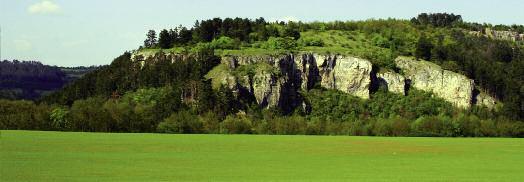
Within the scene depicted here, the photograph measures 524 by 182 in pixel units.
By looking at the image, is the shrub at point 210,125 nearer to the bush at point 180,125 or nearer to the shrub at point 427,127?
the bush at point 180,125

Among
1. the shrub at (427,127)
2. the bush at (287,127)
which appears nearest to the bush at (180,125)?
the bush at (287,127)

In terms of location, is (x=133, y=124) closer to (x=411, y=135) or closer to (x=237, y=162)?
(x=411, y=135)

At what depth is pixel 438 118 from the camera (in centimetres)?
18875

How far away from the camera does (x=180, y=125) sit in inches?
7106

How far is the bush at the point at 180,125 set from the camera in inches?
7047

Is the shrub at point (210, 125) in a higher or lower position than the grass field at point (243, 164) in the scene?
lower

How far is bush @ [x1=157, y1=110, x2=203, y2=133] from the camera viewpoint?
179 metres

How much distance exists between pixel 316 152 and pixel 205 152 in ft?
47.7

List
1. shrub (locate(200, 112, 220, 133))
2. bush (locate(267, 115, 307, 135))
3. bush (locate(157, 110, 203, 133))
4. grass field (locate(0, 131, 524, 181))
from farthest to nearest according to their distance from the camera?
bush (locate(267, 115, 307, 135)) → shrub (locate(200, 112, 220, 133)) → bush (locate(157, 110, 203, 133)) → grass field (locate(0, 131, 524, 181))

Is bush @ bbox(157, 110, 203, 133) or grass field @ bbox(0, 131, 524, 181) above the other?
grass field @ bbox(0, 131, 524, 181)

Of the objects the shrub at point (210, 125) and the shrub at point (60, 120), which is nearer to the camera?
the shrub at point (60, 120)

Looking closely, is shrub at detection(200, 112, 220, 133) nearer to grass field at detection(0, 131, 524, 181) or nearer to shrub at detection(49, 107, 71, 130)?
shrub at detection(49, 107, 71, 130)

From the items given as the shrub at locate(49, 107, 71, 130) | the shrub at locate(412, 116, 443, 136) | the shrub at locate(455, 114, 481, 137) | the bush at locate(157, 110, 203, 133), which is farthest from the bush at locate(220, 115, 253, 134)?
the shrub at locate(455, 114, 481, 137)

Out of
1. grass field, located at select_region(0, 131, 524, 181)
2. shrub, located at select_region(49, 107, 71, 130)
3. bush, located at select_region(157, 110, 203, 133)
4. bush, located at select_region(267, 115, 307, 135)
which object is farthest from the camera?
bush, located at select_region(267, 115, 307, 135)
